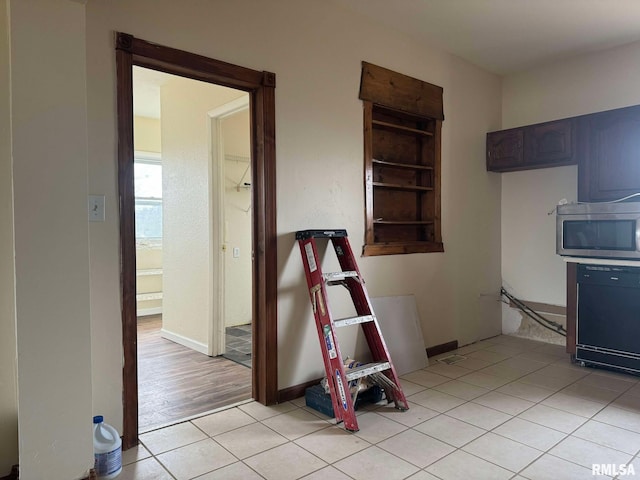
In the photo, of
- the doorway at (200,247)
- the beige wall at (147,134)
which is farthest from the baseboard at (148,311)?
the beige wall at (147,134)

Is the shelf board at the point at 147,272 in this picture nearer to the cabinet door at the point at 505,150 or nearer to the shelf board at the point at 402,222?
the shelf board at the point at 402,222

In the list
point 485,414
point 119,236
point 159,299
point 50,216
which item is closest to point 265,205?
point 119,236

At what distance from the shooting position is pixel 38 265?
1757 millimetres

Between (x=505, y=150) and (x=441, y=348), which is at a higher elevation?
(x=505, y=150)

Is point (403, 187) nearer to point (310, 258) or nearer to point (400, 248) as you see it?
point (400, 248)

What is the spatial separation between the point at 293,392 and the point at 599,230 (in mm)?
2717

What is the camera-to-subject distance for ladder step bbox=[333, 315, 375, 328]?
2684mm

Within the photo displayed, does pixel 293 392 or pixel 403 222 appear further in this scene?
pixel 403 222

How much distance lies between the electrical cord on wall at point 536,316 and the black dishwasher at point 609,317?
78cm

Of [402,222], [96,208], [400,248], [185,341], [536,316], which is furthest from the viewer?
[536,316]

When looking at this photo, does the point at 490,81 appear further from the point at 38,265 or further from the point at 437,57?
the point at 38,265

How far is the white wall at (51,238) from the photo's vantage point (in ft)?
5.65

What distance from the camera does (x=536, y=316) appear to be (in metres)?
4.52

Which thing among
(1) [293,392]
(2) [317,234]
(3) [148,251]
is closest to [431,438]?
(1) [293,392]
